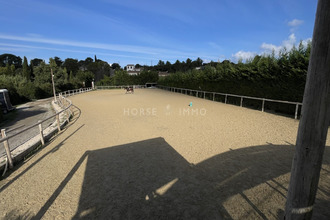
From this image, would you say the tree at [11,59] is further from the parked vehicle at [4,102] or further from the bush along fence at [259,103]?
the bush along fence at [259,103]

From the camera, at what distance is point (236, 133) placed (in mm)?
6270

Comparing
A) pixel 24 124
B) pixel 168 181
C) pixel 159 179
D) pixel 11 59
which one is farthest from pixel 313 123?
pixel 11 59

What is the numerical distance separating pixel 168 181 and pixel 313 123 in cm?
266

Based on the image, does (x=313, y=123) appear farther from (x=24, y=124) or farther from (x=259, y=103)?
(x=24, y=124)

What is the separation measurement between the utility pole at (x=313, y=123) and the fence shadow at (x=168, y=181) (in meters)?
1.35

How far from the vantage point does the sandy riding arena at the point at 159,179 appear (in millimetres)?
2588

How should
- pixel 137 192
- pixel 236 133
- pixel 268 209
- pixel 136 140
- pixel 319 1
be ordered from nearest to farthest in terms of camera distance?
1. pixel 319 1
2. pixel 268 209
3. pixel 137 192
4. pixel 136 140
5. pixel 236 133

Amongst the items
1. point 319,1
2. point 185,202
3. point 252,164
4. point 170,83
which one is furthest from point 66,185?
point 170,83

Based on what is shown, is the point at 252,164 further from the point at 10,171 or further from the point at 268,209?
the point at 10,171

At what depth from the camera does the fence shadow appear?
8.44 feet

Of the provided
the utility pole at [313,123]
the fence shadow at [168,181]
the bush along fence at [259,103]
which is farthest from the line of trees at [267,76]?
the utility pole at [313,123]

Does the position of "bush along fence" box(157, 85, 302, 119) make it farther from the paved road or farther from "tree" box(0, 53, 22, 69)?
"tree" box(0, 53, 22, 69)

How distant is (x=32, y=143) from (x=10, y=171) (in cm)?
158

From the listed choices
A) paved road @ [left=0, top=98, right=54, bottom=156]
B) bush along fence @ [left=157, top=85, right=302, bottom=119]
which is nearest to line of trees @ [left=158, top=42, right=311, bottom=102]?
bush along fence @ [left=157, top=85, right=302, bottom=119]
